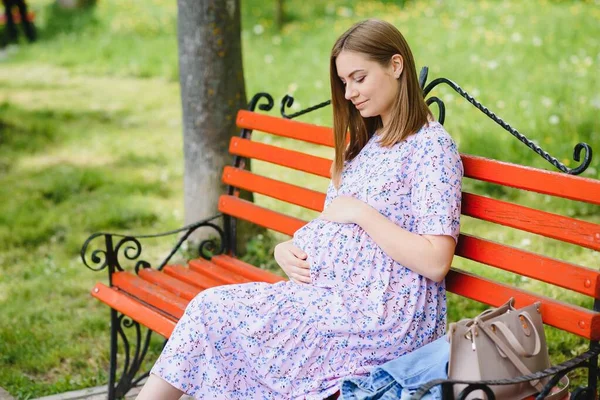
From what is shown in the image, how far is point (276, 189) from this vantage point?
3.90 meters

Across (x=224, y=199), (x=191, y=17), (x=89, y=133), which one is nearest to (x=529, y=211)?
(x=224, y=199)

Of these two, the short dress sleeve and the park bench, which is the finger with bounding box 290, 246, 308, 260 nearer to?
the short dress sleeve

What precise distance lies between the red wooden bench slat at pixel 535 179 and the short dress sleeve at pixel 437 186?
15 centimetres

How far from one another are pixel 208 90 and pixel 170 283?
→ 1444 millimetres

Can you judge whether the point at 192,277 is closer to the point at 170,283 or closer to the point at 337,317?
the point at 170,283

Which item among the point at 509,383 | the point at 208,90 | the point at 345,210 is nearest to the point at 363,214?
the point at 345,210

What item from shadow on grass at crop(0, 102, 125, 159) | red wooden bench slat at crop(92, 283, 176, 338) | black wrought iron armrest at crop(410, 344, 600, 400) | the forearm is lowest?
shadow on grass at crop(0, 102, 125, 159)

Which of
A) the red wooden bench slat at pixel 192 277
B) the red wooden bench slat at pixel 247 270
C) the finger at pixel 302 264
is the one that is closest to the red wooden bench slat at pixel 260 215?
the red wooden bench slat at pixel 247 270

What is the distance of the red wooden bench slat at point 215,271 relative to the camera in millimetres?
3799

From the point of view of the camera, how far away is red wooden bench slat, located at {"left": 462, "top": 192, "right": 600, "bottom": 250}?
266 centimetres

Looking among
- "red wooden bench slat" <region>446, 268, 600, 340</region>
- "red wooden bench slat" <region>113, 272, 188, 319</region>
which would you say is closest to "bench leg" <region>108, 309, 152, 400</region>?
"red wooden bench slat" <region>113, 272, 188, 319</region>

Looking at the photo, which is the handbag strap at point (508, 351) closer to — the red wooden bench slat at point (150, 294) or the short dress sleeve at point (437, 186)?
the short dress sleeve at point (437, 186)

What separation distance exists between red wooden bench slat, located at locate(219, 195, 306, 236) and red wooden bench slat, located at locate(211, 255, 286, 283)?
0.64ft

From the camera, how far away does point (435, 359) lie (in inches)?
105
